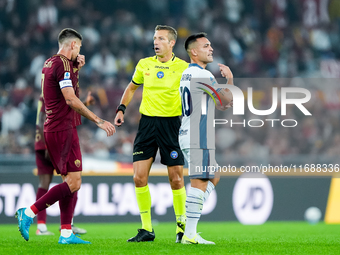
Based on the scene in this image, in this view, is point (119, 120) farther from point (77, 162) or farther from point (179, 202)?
point (179, 202)

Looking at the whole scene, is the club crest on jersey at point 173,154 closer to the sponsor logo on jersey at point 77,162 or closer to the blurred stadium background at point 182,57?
the sponsor logo on jersey at point 77,162

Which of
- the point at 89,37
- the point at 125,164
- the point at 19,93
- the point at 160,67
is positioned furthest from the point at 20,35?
the point at 160,67

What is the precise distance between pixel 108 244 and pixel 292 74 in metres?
→ 11.3

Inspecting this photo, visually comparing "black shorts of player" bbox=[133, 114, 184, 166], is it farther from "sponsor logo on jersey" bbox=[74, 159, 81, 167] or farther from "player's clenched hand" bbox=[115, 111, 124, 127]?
"sponsor logo on jersey" bbox=[74, 159, 81, 167]

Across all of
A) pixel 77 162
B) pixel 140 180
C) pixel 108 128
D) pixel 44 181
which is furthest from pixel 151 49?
pixel 108 128

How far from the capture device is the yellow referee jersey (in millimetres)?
5895

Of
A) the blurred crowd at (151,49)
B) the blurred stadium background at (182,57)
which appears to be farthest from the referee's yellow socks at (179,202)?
the blurred crowd at (151,49)

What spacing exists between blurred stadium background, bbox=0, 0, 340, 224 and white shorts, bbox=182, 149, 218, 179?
493 cm

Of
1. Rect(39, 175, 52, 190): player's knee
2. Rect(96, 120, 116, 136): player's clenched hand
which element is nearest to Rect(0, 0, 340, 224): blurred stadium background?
Rect(39, 175, 52, 190): player's knee

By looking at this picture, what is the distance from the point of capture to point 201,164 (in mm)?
5273

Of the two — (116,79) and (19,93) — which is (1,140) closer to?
(19,93)

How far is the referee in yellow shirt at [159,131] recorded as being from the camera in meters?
5.85

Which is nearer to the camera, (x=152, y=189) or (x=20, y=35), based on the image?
(x=152, y=189)

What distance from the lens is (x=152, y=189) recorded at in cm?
1017
